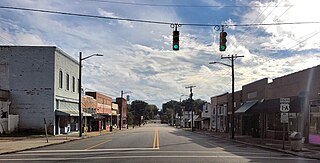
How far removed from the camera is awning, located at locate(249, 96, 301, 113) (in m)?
33.1

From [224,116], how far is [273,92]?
25.4 m

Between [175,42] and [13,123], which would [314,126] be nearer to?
[175,42]

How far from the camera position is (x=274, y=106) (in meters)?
37.6

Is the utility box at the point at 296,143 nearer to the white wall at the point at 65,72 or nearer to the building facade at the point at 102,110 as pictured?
the white wall at the point at 65,72

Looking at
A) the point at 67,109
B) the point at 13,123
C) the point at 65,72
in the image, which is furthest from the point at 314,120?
the point at 67,109

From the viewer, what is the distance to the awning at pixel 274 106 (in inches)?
1303

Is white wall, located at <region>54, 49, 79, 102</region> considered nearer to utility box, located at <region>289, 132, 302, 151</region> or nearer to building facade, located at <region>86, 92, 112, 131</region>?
building facade, located at <region>86, 92, 112, 131</region>

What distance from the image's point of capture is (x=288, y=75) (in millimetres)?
37125

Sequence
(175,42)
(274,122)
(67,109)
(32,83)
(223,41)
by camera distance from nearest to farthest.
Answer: (175,42), (223,41), (274,122), (32,83), (67,109)

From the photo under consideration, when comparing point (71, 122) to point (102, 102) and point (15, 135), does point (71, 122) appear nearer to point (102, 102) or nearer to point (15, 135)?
point (15, 135)

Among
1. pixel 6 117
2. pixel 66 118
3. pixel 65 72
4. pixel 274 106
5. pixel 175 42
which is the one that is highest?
pixel 65 72

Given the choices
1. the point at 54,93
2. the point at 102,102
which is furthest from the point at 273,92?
the point at 102,102

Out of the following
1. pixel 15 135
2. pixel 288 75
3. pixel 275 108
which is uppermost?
pixel 288 75

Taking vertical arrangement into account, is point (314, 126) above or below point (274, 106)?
below
